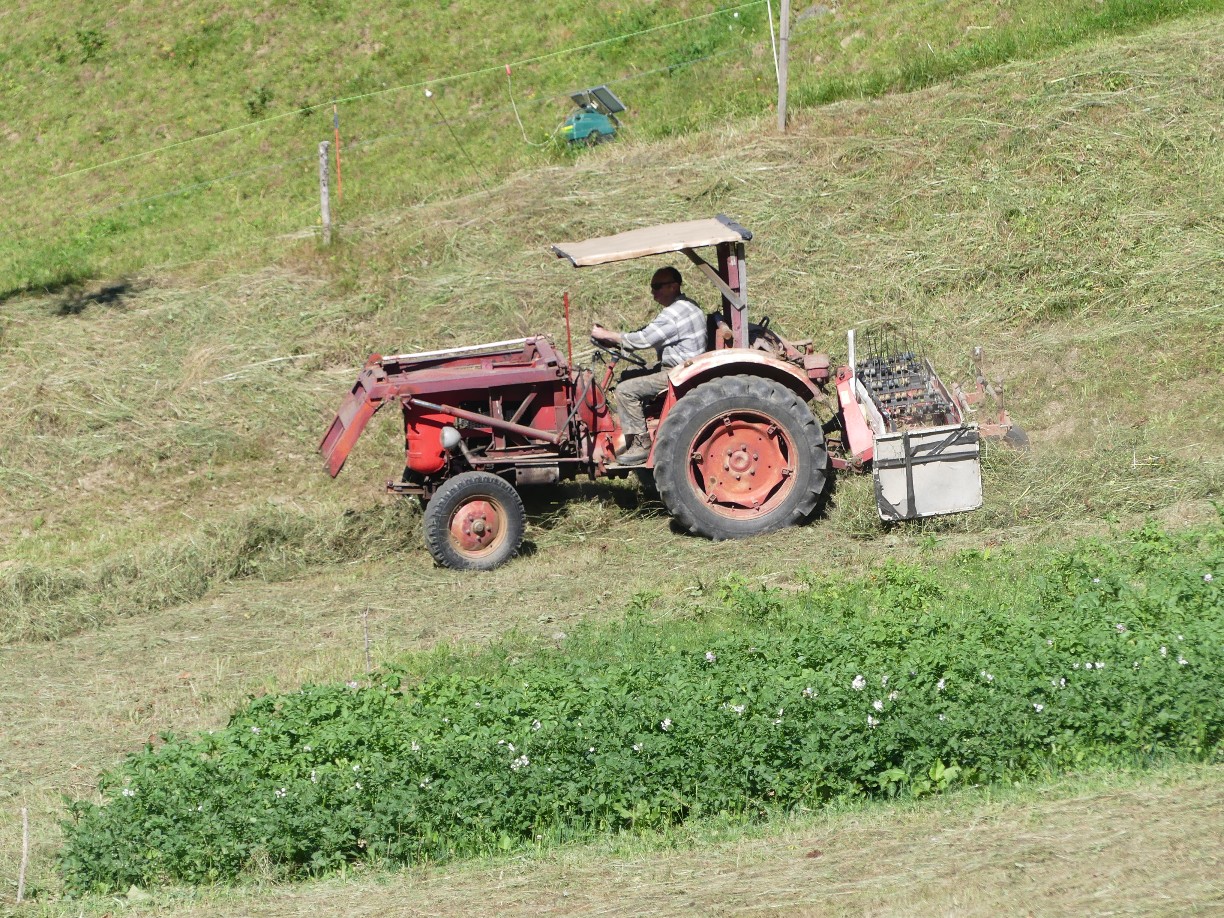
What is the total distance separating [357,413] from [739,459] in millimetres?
2601

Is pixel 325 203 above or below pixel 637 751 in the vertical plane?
above

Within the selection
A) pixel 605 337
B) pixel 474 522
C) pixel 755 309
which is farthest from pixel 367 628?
pixel 755 309

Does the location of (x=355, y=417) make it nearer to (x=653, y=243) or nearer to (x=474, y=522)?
(x=474, y=522)

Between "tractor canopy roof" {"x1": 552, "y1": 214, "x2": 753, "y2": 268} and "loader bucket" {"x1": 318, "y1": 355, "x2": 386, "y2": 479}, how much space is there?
1.54 meters

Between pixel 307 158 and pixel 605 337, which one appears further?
pixel 307 158

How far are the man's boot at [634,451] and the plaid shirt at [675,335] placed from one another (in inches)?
21.7

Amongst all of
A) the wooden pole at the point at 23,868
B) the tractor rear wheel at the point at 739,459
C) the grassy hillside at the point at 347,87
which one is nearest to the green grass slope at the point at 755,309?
the tractor rear wheel at the point at 739,459

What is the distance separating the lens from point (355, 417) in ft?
32.1

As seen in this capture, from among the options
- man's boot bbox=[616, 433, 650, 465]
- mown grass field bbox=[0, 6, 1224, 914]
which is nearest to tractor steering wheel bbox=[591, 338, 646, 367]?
man's boot bbox=[616, 433, 650, 465]

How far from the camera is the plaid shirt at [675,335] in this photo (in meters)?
9.90

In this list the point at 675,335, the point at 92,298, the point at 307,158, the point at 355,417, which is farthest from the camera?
the point at 307,158

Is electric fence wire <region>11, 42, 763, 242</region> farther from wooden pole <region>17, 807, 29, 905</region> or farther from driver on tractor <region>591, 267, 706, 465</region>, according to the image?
wooden pole <region>17, 807, 29, 905</region>

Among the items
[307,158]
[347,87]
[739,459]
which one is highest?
[347,87]

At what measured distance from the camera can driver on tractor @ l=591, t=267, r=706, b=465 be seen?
391 inches
